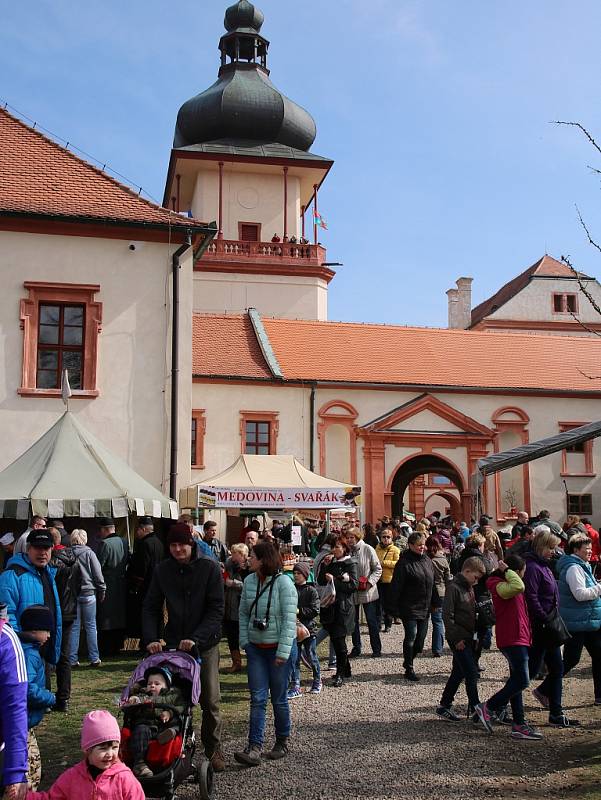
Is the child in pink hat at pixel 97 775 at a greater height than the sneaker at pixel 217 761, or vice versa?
the child in pink hat at pixel 97 775

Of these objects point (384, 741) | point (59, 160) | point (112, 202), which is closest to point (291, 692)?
point (384, 741)

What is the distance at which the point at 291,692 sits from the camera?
34.6ft

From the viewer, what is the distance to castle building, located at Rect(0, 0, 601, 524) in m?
19.4

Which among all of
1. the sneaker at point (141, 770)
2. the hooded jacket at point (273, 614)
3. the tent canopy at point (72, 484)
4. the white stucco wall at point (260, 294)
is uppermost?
the white stucco wall at point (260, 294)

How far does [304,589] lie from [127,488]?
4.48m

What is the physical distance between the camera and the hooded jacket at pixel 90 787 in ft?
15.0

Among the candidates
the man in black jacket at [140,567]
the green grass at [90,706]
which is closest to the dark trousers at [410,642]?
the green grass at [90,706]

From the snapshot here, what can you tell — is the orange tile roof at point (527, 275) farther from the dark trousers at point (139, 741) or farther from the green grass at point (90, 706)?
the dark trousers at point (139, 741)

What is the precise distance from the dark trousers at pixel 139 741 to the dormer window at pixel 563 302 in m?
54.0

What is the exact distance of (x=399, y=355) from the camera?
36.5 metres

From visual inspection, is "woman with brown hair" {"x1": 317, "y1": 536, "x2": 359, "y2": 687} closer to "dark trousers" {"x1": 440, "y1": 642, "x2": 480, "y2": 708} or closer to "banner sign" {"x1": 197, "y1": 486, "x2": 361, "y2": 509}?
"dark trousers" {"x1": 440, "y1": 642, "x2": 480, "y2": 708}

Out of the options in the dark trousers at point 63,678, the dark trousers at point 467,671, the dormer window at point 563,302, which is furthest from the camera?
the dormer window at point 563,302

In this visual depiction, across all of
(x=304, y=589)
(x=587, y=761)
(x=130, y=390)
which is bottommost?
(x=587, y=761)

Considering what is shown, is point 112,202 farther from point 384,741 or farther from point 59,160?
point 384,741
